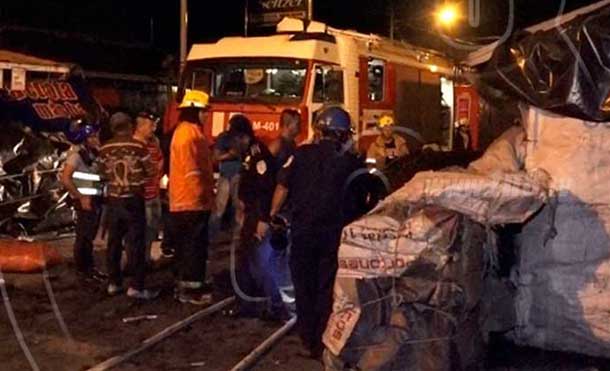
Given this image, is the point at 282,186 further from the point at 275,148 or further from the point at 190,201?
the point at 190,201

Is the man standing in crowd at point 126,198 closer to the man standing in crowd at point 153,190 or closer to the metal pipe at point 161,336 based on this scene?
the man standing in crowd at point 153,190

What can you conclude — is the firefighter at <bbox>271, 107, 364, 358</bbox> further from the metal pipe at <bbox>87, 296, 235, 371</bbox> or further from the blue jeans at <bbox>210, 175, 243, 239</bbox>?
the blue jeans at <bbox>210, 175, 243, 239</bbox>

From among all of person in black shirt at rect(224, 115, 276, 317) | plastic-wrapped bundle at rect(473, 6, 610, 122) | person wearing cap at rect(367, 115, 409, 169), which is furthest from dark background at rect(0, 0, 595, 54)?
plastic-wrapped bundle at rect(473, 6, 610, 122)

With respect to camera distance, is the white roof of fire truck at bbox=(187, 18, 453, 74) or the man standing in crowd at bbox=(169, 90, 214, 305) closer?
the man standing in crowd at bbox=(169, 90, 214, 305)

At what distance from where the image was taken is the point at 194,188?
9297 mm

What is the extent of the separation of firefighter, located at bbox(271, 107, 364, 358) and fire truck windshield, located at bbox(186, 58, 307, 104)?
746 centimetres

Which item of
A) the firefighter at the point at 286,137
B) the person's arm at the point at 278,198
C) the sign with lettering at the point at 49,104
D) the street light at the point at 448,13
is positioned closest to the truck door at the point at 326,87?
the sign with lettering at the point at 49,104

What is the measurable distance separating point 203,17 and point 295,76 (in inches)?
902

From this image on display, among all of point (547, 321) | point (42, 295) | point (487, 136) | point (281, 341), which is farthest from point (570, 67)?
point (42, 295)

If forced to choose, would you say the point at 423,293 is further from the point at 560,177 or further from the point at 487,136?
the point at 487,136

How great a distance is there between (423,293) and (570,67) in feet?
6.08

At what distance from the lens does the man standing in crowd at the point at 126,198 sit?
941 cm

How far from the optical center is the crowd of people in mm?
7414

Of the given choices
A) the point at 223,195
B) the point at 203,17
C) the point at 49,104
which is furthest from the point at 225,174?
the point at 203,17
